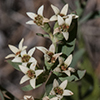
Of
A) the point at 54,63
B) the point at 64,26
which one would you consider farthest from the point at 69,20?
the point at 54,63

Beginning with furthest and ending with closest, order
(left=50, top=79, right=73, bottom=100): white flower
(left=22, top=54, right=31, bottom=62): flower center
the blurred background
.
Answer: the blurred background → (left=22, top=54, right=31, bottom=62): flower center → (left=50, top=79, right=73, bottom=100): white flower

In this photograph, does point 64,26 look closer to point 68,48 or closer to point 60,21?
point 60,21

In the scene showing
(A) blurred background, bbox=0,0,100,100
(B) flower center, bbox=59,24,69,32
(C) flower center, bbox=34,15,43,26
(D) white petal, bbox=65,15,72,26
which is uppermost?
(C) flower center, bbox=34,15,43,26

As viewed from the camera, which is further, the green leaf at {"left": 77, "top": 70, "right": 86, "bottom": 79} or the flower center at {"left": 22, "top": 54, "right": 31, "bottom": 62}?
the flower center at {"left": 22, "top": 54, "right": 31, "bottom": 62}

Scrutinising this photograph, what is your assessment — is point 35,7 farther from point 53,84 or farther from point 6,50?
point 53,84

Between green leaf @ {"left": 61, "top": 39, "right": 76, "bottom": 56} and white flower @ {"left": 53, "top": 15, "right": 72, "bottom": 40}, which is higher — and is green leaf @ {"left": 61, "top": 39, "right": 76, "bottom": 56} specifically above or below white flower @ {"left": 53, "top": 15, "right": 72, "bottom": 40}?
below

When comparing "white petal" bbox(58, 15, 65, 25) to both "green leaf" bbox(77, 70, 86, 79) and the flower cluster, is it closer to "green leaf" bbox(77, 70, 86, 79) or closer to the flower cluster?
the flower cluster

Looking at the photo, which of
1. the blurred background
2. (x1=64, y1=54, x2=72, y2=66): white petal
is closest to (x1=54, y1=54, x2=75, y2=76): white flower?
(x1=64, y1=54, x2=72, y2=66): white petal

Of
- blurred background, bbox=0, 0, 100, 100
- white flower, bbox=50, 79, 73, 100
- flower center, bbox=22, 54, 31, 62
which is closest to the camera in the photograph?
white flower, bbox=50, 79, 73, 100

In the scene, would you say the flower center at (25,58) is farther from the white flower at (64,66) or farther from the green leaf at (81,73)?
the green leaf at (81,73)

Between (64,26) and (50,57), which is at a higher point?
(64,26)

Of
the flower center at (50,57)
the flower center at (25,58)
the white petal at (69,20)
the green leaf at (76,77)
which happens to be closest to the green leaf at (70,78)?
the green leaf at (76,77)
